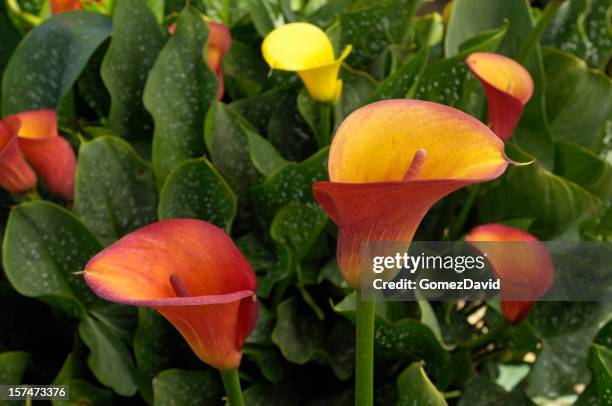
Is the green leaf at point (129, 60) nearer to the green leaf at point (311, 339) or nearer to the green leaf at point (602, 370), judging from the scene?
the green leaf at point (311, 339)

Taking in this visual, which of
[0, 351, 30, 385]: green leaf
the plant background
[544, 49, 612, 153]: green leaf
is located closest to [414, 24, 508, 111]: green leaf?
the plant background

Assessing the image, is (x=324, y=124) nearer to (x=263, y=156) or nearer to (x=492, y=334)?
(x=263, y=156)

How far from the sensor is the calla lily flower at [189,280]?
425 millimetres

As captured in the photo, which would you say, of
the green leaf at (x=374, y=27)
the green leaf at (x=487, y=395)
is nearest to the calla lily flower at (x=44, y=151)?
the green leaf at (x=374, y=27)

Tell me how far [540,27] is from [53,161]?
0.47m

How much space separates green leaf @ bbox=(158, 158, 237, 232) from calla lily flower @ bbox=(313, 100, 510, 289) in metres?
0.29

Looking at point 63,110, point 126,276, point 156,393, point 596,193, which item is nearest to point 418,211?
point 126,276

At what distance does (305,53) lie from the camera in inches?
26.5

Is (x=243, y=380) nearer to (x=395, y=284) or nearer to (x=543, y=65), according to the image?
(x=395, y=284)

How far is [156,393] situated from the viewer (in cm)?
67

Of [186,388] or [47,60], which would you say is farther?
[47,60]

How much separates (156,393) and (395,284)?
0.75 ft

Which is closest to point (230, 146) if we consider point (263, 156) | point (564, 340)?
point (263, 156)

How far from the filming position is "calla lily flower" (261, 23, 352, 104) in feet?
2.14
